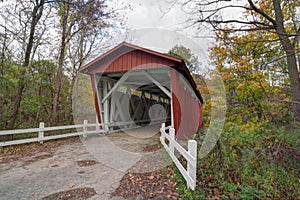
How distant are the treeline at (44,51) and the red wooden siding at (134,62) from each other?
2581 mm

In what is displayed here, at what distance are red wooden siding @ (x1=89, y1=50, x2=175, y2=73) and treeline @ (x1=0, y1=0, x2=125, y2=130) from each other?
2581mm

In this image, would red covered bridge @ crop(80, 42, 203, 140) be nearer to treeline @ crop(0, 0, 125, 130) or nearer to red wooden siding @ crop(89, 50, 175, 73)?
red wooden siding @ crop(89, 50, 175, 73)

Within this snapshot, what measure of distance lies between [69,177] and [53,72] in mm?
6695

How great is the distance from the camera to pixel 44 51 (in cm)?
873

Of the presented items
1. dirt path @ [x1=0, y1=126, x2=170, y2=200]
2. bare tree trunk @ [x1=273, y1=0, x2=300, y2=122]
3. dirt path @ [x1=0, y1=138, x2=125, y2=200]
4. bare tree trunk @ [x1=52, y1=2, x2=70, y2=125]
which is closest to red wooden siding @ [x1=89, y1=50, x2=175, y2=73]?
bare tree trunk @ [x1=52, y1=2, x2=70, y2=125]

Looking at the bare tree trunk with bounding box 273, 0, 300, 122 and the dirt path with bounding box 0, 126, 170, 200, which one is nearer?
the dirt path with bounding box 0, 126, 170, 200

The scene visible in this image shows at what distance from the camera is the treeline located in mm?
6105

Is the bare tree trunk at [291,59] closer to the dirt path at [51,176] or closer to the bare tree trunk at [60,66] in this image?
the dirt path at [51,176]

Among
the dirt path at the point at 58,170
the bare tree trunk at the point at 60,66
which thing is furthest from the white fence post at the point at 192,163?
the bare tree trunk at the point at 60,66

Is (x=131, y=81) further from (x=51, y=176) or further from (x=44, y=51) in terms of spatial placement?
(x=51, y=176)

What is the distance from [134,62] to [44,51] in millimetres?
5705

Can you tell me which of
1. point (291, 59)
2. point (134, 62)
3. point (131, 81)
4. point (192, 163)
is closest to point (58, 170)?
point (192, 163)

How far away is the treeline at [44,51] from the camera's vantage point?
6105 mm

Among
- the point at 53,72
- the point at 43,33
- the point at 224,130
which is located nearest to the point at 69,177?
the point at 224,130
